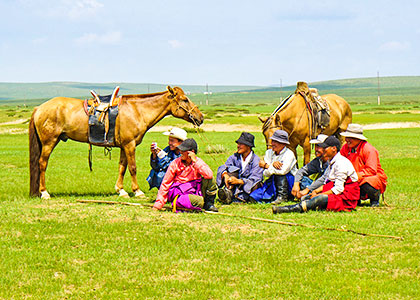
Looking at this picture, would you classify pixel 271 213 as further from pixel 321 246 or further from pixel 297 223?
pixel 321 246

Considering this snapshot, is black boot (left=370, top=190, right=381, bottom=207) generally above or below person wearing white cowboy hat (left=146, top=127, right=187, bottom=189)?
below

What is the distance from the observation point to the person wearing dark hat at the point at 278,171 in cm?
1051

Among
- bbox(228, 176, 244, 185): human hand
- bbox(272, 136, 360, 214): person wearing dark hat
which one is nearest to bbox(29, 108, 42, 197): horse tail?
bbox(228, 176, 244, 185): human hand

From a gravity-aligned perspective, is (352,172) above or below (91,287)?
above

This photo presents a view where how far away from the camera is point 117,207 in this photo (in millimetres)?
9992

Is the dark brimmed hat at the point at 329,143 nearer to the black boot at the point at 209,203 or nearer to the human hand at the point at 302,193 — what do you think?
the human hand at the point at 302,193

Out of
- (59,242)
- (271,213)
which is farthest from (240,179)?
(59,242)

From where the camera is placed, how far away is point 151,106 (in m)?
11.7

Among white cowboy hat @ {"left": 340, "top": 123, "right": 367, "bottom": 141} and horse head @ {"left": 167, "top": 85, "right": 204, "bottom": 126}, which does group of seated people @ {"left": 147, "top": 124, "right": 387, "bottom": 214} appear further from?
horse head @ {"left": 167, "top": 85, "right": 204, "bottom": 126}

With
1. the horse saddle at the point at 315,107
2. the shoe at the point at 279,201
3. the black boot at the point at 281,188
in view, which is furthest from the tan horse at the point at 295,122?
the shoe at the point at 279,201

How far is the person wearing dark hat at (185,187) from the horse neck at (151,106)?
7.79 ft

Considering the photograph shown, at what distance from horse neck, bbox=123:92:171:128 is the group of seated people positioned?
1.13 m

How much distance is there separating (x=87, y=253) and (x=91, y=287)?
1.18 metres

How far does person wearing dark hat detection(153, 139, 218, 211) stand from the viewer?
9.45 m
